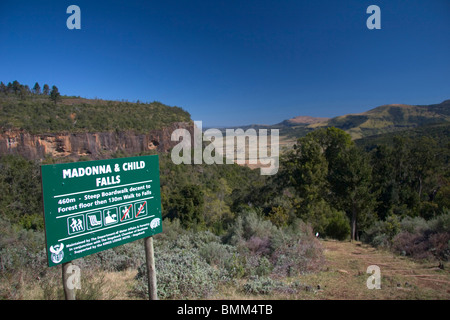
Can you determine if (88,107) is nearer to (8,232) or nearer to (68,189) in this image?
(8,232)

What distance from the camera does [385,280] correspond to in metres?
6.16

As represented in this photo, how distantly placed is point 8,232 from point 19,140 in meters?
37.3

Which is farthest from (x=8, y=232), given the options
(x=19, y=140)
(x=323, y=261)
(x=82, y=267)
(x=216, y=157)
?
(x=216, y=157)

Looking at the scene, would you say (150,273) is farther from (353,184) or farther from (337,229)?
(337,229)

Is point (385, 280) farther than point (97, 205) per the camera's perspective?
Yes

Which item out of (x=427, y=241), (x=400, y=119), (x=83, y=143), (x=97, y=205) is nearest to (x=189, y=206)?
(x=427, y=241)

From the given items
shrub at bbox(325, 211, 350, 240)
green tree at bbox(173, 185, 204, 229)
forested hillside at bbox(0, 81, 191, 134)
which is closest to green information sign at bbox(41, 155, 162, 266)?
shrub at bbox(325, 211, 350, 240)

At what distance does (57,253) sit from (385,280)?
285 inches

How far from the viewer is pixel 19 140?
36.5m

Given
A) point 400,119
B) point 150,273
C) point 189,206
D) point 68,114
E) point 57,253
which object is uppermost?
point 400,119

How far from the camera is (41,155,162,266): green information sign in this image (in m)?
2.89

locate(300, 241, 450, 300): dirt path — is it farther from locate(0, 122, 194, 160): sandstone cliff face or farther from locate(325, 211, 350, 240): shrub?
locate(0, 122, 194, 160): sandstone cliff face

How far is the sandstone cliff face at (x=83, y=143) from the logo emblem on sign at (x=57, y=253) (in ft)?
140
